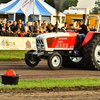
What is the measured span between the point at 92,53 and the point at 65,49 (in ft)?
3.41

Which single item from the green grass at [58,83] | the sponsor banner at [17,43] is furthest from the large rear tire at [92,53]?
the sponsor banner at [17,43]

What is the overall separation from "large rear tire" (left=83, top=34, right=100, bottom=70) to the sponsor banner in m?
6.32

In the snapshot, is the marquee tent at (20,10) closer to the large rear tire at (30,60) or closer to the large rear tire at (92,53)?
the large rear tire at (30,60)

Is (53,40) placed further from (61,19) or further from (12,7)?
(61,19)

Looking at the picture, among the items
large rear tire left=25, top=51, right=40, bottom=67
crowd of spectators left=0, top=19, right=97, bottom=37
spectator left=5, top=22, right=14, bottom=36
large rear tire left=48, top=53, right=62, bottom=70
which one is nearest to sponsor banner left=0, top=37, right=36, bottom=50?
crowd of spectators left=0, top=19, right=97, bottom=37

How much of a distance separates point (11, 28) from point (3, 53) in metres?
2.06

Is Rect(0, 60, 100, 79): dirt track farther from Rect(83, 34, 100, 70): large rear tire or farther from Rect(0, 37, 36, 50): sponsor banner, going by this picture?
Rect(0, 37, 36, 50): sponsor banner

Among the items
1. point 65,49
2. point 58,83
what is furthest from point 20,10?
point 58,83

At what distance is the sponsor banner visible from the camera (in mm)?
17688

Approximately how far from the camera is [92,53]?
1202 centimetres

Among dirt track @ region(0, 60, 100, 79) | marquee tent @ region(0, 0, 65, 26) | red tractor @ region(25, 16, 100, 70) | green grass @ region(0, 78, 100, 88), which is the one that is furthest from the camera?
marquee tent @ region(0, 0, 65, 26)

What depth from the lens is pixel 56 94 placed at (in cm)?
725

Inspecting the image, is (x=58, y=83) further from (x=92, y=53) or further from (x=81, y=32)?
(x=81, y=32)

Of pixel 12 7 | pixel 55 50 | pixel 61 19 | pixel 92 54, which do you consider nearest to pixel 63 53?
pixel 55 50
